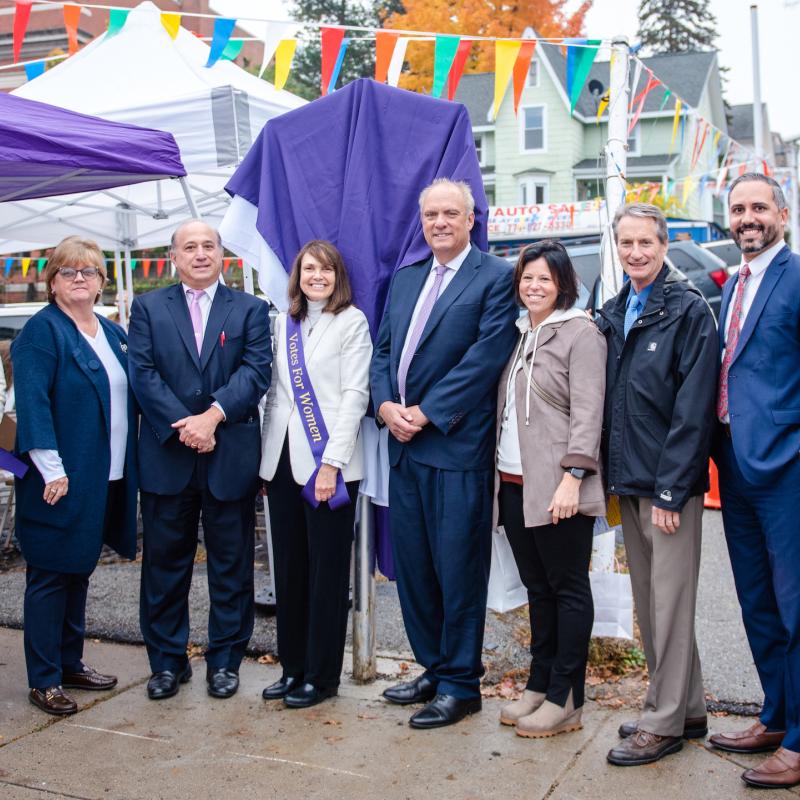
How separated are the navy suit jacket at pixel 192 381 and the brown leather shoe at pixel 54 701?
916mm

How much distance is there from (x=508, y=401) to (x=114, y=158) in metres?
1.91

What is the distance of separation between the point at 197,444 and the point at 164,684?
1085mm

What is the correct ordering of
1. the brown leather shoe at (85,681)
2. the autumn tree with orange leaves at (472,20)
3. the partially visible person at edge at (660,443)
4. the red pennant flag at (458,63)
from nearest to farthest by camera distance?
the partially visible person at edge at (660,443) < the brown leather shoe at (85,681) < the red pennant flag at (458,63) < the autumn tree with orange leaves at (472,20)

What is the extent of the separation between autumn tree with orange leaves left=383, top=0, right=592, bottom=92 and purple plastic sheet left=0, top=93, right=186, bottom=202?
25.1 meters

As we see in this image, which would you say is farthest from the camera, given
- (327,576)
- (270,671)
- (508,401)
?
(270,671)

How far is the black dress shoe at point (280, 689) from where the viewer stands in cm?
400

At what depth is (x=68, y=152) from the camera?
3.75m

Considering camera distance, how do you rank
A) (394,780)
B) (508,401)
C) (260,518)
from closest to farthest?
1. (394,780)
2. (508,401)
3. (260,518)

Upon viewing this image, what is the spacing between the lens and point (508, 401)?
3.60 metres

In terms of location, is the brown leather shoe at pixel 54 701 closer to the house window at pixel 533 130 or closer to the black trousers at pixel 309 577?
the black trousers at pixel 309 577

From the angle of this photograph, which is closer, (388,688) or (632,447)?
(632,447)

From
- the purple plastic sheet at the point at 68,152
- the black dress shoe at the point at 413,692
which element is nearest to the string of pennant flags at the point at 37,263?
the purple plastic sheet at the point at 68,152

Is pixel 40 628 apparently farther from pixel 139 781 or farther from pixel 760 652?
pixel 760 652

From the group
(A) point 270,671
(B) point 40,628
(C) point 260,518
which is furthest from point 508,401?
(C) point 260,518
